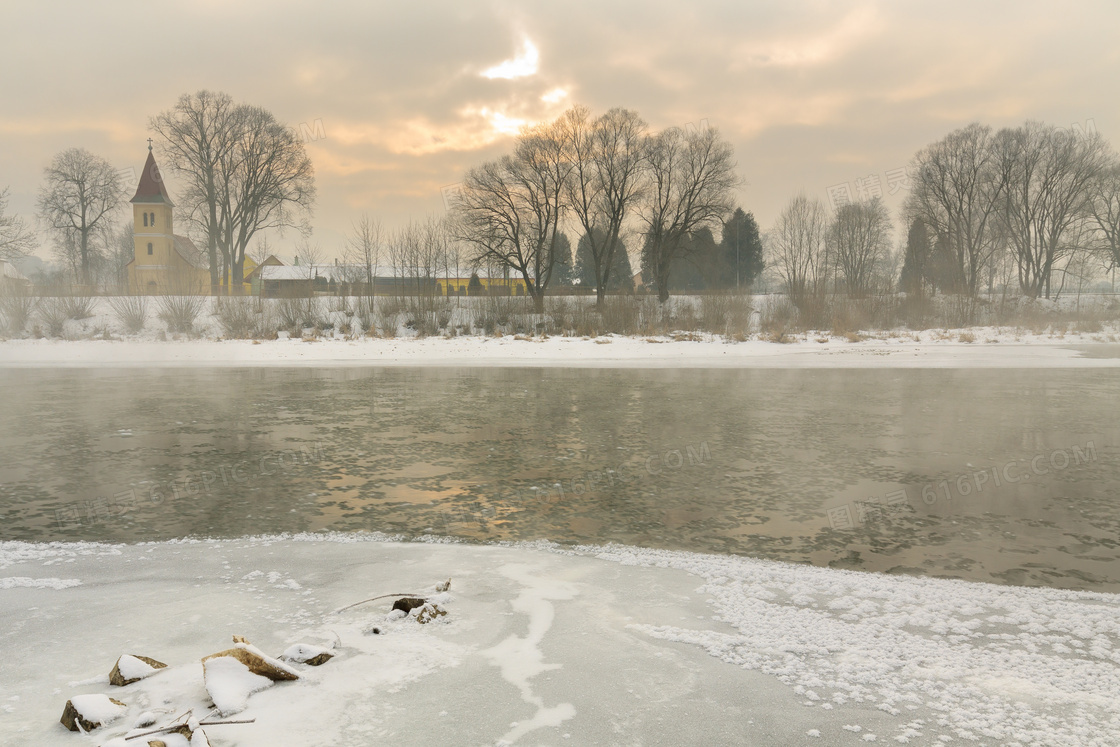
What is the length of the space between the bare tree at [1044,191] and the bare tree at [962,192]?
942mm

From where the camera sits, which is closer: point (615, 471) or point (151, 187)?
point (615, 471)

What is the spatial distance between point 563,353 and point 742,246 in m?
54.5

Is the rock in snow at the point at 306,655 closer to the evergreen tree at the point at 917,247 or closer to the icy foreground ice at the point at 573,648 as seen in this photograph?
the icy foreground ice at the point at 573,648

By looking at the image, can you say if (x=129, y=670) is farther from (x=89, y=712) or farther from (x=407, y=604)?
(x=407, y=604)

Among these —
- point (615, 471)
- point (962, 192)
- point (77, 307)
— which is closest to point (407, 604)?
point (615, 471)

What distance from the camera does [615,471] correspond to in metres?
8.46

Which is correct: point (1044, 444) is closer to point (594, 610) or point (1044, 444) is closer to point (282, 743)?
point (594, 610)

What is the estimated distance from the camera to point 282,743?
2875 mm

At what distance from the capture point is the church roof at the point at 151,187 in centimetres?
6556

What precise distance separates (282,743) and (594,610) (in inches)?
80.5

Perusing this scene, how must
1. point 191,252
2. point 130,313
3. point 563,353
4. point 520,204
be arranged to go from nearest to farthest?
point 563,353, point 130,313, point 520,204, point 191,252

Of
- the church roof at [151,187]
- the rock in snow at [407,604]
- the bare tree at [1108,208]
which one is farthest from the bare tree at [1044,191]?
the church roof at [151,187]

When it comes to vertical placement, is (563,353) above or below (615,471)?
above

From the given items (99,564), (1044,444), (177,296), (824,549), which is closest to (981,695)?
(824,549)
